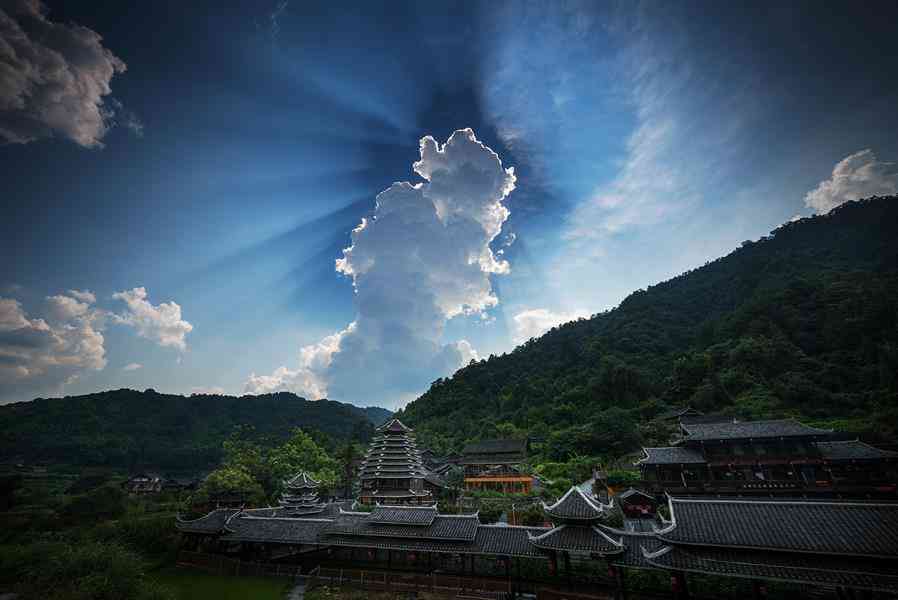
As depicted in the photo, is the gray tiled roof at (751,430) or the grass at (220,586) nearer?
the grass at (220,586)

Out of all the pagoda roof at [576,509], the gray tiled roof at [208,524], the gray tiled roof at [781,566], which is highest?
the pagoda roof at [576,509]

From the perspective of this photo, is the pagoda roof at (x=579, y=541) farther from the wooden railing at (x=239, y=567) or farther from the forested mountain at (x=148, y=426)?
the forested mountain at (x=148, y=426)

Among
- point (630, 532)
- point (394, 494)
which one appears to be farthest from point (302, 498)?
point (630, 532)

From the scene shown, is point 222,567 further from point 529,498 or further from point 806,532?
point 806,532

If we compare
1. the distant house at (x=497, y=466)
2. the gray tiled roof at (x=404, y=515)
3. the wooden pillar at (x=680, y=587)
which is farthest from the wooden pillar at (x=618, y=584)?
the distant house at (x=497, y=466)

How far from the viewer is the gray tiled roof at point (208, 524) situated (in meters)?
25.6

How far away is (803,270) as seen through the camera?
245 ft

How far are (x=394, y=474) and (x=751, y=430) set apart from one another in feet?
96.9

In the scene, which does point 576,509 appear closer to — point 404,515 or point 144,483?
point 404,515

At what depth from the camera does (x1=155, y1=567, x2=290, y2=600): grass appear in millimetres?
19594

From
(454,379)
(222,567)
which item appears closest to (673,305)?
(454,379)

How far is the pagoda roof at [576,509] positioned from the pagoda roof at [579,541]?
56cm

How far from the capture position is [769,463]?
95.6ft

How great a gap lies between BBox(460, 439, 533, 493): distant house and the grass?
2930 centimetres
